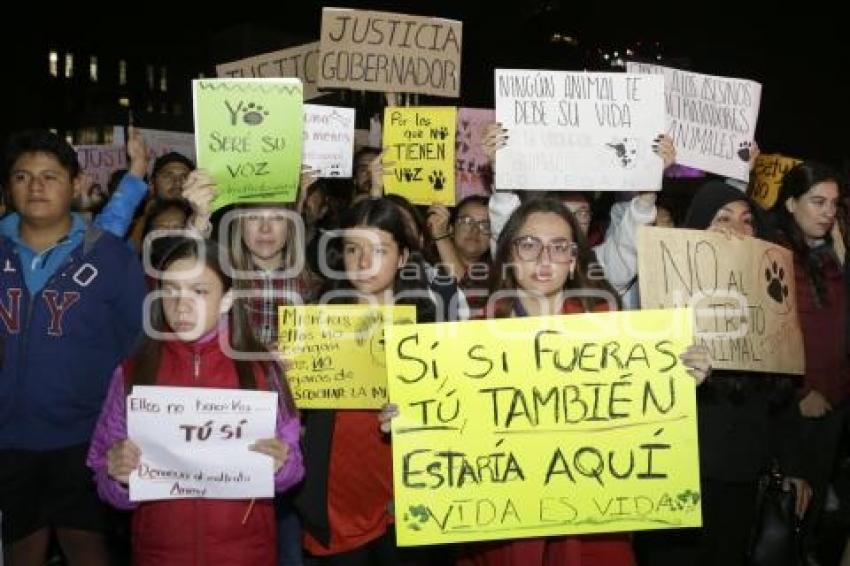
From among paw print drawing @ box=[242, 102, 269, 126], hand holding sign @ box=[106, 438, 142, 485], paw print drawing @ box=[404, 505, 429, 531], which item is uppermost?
paw print drawing @ box=[242, 102, 269, 126]

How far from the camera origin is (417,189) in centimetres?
578

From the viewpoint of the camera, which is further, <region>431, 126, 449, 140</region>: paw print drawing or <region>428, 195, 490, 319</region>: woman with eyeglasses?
<region>431, 126, 449, 140</region>: paw print drawing

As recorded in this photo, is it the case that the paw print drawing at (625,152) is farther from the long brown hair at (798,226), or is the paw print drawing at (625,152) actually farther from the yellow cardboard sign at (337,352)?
the yellow cardboard sign at (337,352)

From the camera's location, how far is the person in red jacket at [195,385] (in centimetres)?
305

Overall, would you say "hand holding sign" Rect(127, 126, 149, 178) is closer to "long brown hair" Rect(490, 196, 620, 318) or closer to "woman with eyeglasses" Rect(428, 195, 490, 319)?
"woman with eyeglasses" Rect(428, 195, 490, 319)

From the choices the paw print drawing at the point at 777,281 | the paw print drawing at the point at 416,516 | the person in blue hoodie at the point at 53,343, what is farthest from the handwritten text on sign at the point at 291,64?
the paw print drawing at the point at 416,516

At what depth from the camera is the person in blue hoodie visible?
12.3 feet

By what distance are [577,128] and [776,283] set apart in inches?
47.5

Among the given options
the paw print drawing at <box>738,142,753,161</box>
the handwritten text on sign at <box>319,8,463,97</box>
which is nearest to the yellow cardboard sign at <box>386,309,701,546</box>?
the paw print drawing at <box>738,142,753,161</box>

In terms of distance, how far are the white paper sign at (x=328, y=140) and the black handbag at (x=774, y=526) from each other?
10.1 ft

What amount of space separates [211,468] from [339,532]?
660mm

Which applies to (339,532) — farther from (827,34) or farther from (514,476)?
(827,34)

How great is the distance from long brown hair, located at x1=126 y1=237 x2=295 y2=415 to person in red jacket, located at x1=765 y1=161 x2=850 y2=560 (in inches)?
101

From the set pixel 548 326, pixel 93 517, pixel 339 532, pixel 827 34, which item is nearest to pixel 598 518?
pixel 548 326
